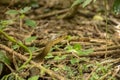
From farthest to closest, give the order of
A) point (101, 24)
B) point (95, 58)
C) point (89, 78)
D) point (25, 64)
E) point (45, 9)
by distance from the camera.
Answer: point (45, 9) → point (101, 24) → point (95, 58) → point (25, 64) → point (89, 78)

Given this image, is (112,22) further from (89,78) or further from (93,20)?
(89,78)

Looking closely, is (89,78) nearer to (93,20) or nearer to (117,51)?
(117,51)

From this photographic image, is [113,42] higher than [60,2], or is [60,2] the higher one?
[60,2]

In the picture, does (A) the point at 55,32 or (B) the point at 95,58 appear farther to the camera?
(A) the point at 55,32

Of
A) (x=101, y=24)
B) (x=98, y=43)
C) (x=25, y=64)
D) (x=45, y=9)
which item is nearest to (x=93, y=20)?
(x=101, y=24)

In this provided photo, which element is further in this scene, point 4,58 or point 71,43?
point 71,43

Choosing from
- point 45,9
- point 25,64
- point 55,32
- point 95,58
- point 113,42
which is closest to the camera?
point 25,64
